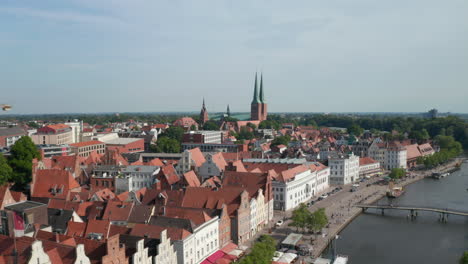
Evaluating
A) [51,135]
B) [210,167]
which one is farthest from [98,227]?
[51,135]

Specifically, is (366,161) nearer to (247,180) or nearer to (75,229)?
(247,180)

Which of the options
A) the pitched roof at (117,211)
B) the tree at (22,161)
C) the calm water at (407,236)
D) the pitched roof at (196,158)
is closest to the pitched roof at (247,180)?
the pitched roof at (196,158)

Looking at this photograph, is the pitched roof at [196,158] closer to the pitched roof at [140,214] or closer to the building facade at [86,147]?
the pitched roof at [140,214]

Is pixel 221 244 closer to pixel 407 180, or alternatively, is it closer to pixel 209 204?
pixel 209 204

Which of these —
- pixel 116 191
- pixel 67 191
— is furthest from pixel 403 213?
pixel 67 191

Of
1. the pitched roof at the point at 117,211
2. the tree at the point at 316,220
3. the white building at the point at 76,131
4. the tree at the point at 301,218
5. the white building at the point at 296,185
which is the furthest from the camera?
the white building at the point at 76,131

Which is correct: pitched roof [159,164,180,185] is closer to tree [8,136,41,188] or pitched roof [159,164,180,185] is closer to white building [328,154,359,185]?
tree [8,136,41,188]

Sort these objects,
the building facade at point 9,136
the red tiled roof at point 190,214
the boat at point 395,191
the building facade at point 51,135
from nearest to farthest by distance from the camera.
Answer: the red tiled roof at point 190,214, the boat at point 395,191, the building facade at point 51,135, the building facade at point 9,136

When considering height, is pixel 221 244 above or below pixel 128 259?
below
